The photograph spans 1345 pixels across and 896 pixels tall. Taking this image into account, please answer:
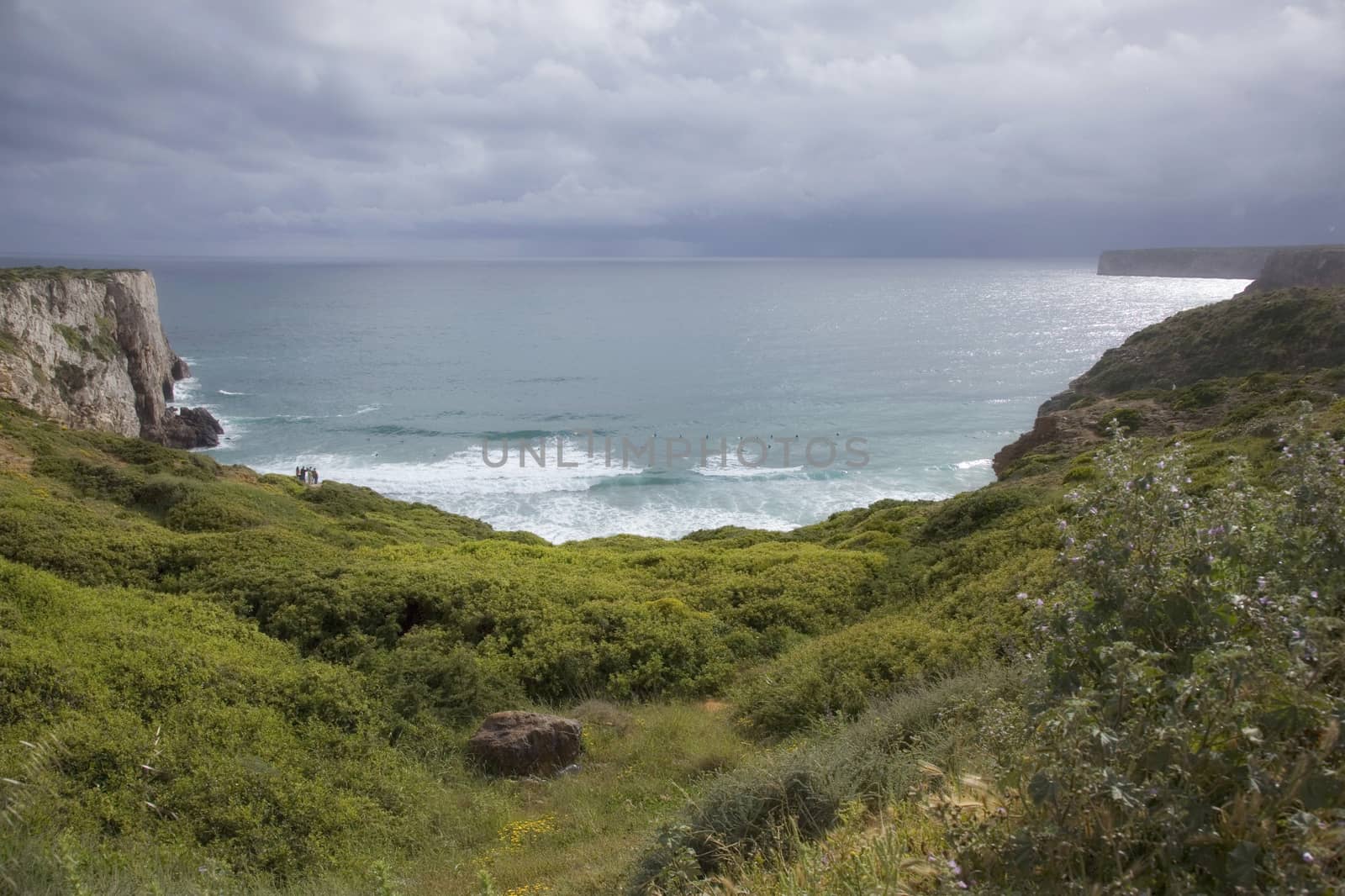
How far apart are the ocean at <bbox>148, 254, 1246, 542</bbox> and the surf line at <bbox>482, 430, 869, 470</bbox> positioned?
0.22m

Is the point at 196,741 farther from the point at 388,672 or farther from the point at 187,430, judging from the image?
the point at 187,430

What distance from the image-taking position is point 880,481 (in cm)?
4378

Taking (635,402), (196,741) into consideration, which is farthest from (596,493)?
(196,741)

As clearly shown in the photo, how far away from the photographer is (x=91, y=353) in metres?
44.2

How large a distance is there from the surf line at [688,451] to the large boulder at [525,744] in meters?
37.9

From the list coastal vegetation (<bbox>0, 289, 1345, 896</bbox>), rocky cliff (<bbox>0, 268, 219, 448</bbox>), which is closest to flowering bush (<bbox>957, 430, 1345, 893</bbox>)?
coastal vegetation (<bbox>0, 289, 1345, 896</bbox>)

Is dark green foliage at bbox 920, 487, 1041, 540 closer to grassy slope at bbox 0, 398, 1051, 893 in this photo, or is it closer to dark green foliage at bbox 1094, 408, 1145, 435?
grassy slope at bbox 0, 398, 1051, 893

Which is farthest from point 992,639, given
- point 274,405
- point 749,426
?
point 274,405

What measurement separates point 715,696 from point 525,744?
3.47 m

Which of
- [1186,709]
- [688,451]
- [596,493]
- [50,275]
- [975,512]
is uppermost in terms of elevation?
[50,275]

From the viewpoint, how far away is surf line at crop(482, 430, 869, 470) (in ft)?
157

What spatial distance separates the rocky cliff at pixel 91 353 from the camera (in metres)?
37.5

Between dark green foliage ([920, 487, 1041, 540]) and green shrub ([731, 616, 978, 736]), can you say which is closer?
green shrub ([731, 616, 978, 736])

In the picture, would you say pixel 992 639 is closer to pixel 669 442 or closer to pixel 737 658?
pixel 737 658
